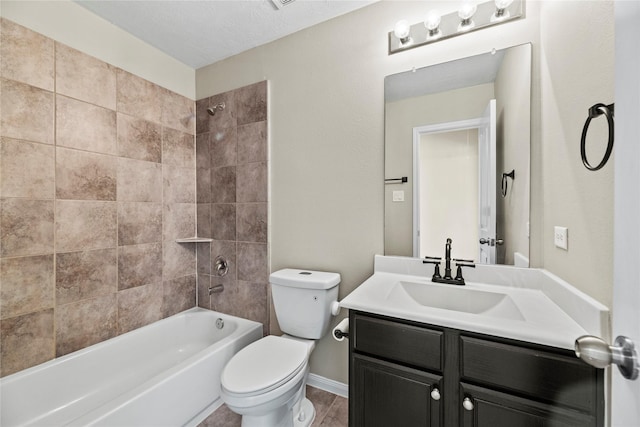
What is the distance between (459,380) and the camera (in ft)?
3.02

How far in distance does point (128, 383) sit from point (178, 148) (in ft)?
5.66

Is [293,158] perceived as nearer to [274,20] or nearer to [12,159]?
[274,20]

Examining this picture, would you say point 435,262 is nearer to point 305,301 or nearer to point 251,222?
point 305,301

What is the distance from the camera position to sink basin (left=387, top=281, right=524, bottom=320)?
118 cm

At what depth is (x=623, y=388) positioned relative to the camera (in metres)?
0.44

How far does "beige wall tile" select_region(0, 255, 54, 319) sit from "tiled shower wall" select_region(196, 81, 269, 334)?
0.98 metres

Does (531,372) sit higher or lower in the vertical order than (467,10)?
lower

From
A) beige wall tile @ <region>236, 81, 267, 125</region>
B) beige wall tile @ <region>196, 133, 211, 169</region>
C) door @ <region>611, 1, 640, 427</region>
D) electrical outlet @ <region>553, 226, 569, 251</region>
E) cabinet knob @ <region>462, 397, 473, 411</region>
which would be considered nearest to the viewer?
door @ <region>611, 1, 640, 427</region>

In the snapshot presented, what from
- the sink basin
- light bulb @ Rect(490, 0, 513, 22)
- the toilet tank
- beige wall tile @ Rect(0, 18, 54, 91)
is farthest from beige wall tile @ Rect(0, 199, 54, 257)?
light bulb @ Rect(490, 0, 513, 22)

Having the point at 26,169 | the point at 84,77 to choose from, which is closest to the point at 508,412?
the point at 26,169

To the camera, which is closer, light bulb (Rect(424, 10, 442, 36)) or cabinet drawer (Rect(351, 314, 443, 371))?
cabinet drawer (Rect(351, 314, 443, 371))

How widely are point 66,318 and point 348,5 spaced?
2539mm

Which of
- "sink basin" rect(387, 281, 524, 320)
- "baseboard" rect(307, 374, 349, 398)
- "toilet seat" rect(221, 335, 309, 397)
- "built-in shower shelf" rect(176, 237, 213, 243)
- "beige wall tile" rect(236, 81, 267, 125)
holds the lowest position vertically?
"baseboard" rect(307, 374, 349, 398)

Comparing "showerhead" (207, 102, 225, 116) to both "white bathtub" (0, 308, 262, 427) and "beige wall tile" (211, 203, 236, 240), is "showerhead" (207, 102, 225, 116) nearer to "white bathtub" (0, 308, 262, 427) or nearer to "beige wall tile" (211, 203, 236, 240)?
"beige wall tile" (211, 203, 236, 240)
